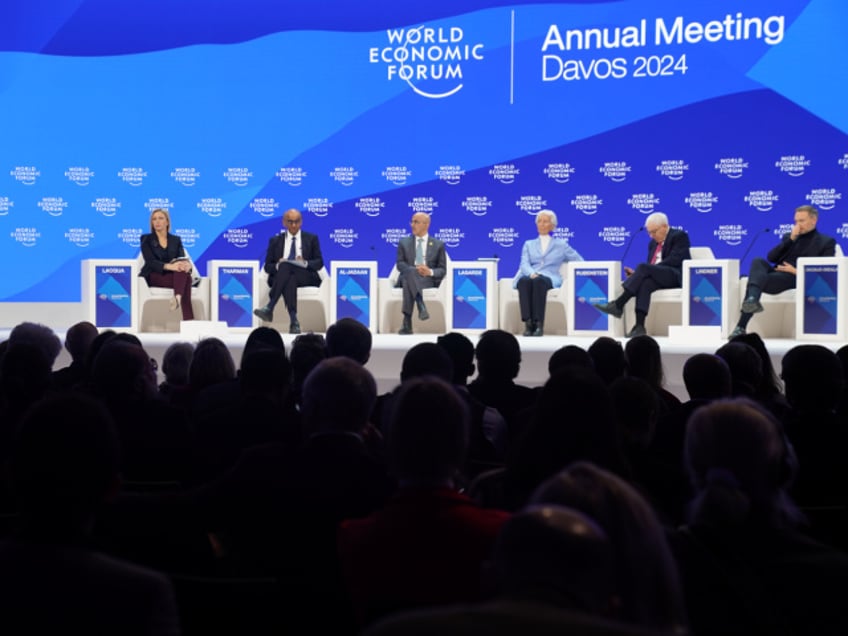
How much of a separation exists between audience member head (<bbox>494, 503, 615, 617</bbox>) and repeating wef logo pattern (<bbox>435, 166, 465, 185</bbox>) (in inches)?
390

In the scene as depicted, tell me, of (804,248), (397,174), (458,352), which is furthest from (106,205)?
(458,352)

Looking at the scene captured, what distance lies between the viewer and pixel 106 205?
37.4ft

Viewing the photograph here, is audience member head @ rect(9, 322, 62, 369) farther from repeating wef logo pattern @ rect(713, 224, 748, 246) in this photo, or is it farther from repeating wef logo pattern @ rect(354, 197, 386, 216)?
repeating wef logo pattern @ rect(713, 224, 748, 246)

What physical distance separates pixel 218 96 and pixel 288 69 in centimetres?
81

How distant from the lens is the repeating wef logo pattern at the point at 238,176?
11195 mm

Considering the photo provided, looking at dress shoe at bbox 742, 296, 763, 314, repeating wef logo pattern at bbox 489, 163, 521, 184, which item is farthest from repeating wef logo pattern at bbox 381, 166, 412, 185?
dress shoe at bbox 742, 296, 763, 314

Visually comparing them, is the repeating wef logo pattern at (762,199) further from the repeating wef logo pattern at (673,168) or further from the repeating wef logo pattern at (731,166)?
the repeating wef logo pattern at (673,168)

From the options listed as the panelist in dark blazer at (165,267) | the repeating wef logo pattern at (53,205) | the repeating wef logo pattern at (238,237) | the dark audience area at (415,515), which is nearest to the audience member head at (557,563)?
the dark audience area at (415,515)

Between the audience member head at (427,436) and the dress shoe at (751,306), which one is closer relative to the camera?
the audience member head at (427,436)

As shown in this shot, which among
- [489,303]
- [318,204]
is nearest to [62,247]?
[318,204]

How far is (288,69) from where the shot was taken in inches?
435

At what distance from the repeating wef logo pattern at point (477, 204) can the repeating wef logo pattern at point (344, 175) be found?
1199mm

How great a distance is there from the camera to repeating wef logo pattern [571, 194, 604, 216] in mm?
10383

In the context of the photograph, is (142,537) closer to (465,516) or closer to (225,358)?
(465,516)
